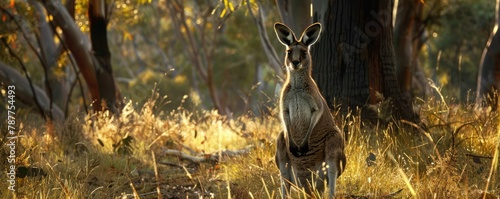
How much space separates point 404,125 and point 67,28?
6.90m

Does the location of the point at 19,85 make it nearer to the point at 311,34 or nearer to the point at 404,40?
the point at 404,40

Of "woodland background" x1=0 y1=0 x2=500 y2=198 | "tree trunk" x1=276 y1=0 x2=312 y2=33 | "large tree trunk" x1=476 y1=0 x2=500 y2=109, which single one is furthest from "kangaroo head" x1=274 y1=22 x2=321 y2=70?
"large tree trunk" x1=476 y1=0 x2=500 y2=109

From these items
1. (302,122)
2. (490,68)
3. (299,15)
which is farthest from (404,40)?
(302,122)

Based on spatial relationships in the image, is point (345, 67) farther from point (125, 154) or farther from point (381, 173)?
point (125, 154)

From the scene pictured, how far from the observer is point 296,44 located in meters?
4.79

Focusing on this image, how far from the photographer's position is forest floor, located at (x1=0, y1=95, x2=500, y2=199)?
4.70 m

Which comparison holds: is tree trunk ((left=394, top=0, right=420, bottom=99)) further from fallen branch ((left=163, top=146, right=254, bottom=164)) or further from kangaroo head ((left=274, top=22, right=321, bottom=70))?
kangaroo head ((left=274, top=22, right=321, bottom=70))

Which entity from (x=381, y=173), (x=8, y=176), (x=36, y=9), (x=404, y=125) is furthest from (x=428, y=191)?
(x=36, y=9)

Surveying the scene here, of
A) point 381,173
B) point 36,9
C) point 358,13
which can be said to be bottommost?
point 381,173

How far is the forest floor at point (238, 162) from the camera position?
4.70 m

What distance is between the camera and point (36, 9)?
1371 cm

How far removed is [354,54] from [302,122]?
7.94 feet

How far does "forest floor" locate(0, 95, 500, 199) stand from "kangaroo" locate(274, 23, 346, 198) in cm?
22

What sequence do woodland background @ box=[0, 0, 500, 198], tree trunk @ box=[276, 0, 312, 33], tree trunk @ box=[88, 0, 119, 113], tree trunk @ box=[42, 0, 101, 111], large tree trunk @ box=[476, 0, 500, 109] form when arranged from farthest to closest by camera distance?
tree trunk @ box=[42, 0, 101, 111]
tree trunk @ box=[88, 0, 119, 113]
large tree trunk @ box=[476, 0, 500, 109]
tree trunk @ box=[276, 0, 312, 33]
woodland background @ box=[0, 0, 500, 198]
